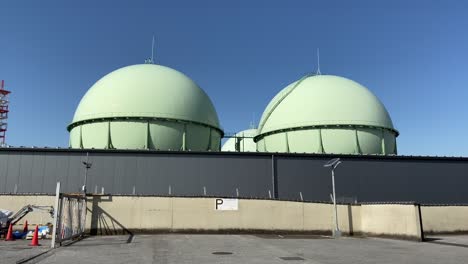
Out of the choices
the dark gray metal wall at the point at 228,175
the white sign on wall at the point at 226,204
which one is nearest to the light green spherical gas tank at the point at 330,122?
the dark gray metal wall at the point at 228,175

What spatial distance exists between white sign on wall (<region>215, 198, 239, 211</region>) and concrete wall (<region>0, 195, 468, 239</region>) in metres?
0.23

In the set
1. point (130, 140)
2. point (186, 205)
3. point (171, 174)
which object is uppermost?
point (130, 140)

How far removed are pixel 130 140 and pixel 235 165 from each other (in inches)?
364

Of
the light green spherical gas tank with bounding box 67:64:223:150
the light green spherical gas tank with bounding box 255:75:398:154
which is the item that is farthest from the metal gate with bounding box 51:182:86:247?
the light green spherical gas tank with bounding box 255:75:398:154

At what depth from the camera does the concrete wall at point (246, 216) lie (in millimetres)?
22516

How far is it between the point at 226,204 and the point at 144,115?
12050 mm

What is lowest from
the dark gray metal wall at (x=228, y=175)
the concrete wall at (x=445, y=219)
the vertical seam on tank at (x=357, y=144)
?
the concrete wall at (x=445, y=219)

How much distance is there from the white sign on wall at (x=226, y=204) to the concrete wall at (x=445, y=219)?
40.7 ft

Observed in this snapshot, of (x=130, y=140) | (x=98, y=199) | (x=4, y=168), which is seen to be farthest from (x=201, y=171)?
(x=4, y=168)

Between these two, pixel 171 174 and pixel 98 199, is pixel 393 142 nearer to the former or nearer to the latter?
pixel 171 174

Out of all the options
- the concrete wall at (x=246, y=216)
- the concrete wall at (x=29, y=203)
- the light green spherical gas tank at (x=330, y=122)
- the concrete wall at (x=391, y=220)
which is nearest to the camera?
the concrete wall at (x=391, y=220)

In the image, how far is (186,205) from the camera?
23844mm

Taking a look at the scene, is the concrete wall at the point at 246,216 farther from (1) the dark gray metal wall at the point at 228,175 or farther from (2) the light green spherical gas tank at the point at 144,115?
(2) the light green spherical gas tank at the point at 144,115

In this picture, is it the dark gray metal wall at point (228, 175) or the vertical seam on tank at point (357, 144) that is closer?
the dark gray metal wall at point (228, 175)
